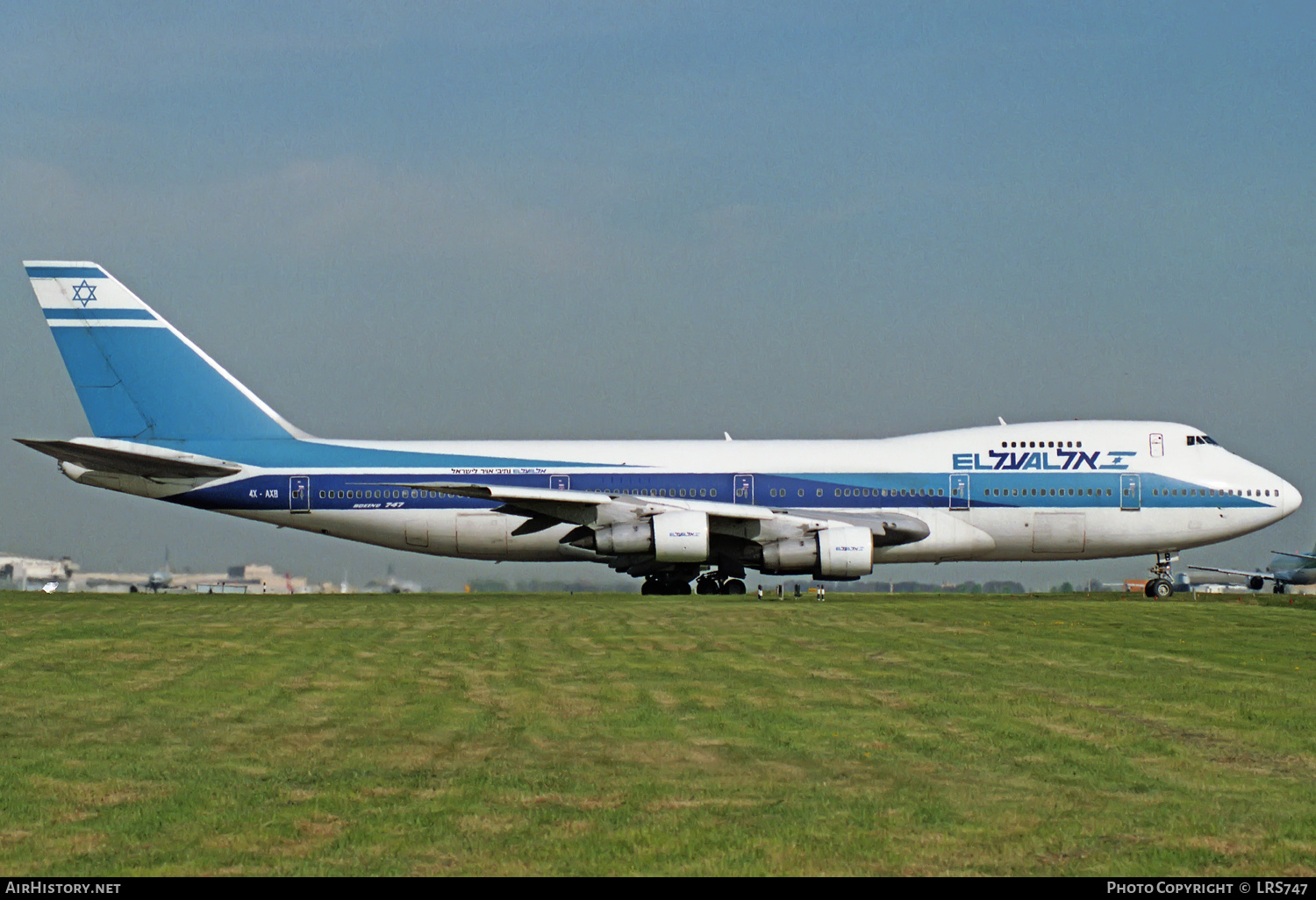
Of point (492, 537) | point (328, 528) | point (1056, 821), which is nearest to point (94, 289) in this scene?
point (328, 528)

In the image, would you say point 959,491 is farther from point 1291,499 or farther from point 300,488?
point 300,488

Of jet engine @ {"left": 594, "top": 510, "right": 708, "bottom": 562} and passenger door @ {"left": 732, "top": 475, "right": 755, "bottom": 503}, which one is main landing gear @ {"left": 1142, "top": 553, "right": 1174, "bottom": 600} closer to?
passenger door @ {"left": 732, "top": 475, "right": 755, "bottom": 503}

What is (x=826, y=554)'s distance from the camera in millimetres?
36125

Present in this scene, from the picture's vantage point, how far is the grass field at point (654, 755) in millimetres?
7402

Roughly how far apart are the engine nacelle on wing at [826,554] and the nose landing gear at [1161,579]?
1021 cm

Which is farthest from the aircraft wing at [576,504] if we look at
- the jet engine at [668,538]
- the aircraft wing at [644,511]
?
the jet engine at [668,538]

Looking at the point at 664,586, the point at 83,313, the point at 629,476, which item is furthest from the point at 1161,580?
the point at 83,313

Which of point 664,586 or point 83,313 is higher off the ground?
point 83,313

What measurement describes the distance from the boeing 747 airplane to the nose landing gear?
0.10 meters

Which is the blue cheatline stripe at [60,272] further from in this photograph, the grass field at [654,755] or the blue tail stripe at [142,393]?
the grass field at [654,755]

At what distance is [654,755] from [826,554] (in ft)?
85.6

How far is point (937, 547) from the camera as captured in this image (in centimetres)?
3903

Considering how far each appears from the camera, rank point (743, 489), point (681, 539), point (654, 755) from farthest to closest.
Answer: point (743, 489)
point (681, 539)
point (654, 755)

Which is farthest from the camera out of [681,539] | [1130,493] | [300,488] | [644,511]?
[300,488]
